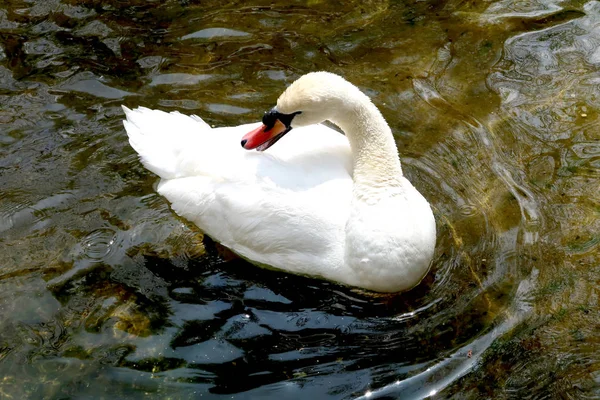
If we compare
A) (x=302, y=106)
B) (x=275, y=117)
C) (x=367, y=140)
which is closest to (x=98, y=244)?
(x=275, y=117)

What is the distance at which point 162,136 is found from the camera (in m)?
5.61

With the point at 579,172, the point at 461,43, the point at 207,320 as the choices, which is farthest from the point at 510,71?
the point at 207,320

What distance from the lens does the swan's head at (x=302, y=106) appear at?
4.89 meters

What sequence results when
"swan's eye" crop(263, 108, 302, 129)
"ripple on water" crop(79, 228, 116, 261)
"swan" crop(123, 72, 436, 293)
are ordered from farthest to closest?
"ripple on water" crop(79, 228, 116, 261)
"swan's eye" crop(263, 108, 302, 129)
"swan" crop(123, 72, 436, 293)

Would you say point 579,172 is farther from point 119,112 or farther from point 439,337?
point 119,112

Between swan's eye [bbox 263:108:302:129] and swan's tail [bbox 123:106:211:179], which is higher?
swan's eye [bbox 263:108:302:129]

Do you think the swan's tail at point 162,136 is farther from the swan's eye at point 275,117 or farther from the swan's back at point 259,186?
the swan's eye at point 275,117

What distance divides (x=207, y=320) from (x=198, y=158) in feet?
3.88

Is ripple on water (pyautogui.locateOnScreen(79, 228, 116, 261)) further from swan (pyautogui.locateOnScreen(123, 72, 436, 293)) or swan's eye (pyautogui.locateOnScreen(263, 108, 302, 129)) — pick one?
swan's eye (pyautogui.locateOnScreen(263, 108, 302, 129))

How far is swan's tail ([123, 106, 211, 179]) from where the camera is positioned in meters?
5.49

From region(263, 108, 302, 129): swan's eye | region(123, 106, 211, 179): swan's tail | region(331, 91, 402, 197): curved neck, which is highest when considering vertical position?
region(263, 108, 302, 129): swan's eye

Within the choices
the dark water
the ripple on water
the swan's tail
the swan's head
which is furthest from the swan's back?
the ripple on water

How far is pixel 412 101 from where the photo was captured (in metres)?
6.45

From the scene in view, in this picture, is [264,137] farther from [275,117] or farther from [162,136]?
[162,136]
